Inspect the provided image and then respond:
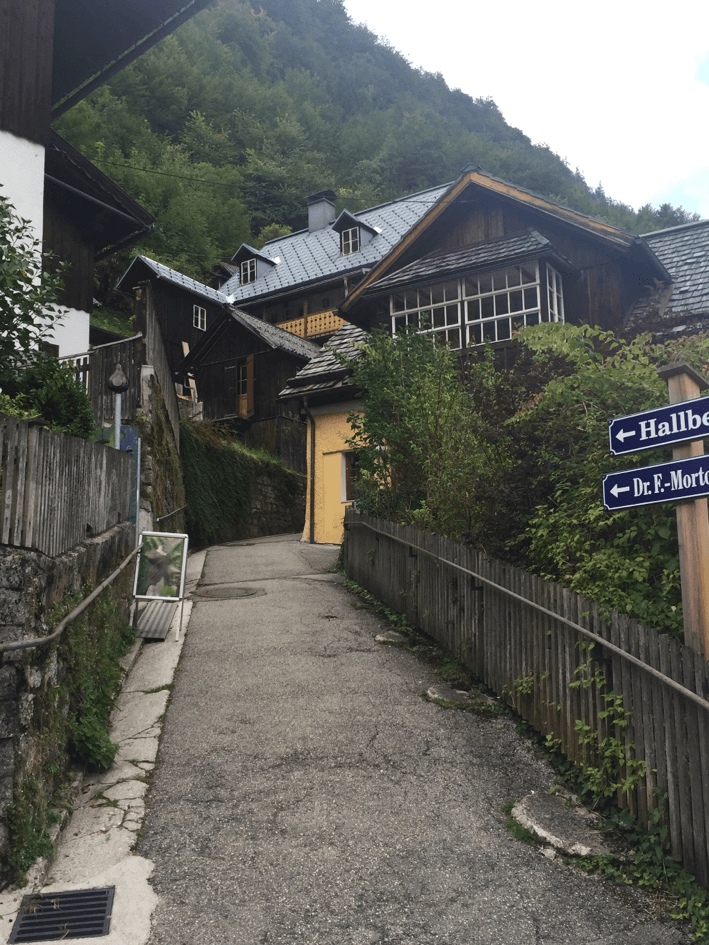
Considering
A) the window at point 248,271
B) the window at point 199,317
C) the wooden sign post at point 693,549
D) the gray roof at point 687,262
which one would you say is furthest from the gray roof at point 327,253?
the wooden sign post at point 693,549

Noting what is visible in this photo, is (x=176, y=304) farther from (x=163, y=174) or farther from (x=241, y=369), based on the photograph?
(x=163, y=174)

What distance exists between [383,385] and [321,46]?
103646 mm

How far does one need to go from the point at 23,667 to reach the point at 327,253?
37340 mm

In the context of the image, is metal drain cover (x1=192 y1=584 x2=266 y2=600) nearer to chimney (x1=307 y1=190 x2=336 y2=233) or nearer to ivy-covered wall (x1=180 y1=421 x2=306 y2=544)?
ivy-covered wall (x1=180 y1=421 x2=306 y2=544)

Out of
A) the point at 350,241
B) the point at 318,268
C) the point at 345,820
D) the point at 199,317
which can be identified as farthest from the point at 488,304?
the point at 318,268

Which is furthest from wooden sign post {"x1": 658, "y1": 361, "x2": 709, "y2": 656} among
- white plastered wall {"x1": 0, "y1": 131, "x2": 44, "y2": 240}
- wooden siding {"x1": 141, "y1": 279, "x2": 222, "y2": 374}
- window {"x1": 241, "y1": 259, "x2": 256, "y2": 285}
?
window {"x1": 241, "y1": 259, "x2": 256, "y2": 285}

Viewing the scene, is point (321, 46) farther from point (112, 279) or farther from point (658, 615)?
point (658, 615)

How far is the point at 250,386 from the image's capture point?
30.5 m

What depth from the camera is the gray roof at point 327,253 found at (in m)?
37.3

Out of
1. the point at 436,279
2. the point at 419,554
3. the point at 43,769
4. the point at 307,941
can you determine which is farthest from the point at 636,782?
the point at 436,279

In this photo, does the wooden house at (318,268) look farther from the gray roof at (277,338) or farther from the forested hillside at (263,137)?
the forested hillside at (263,137)

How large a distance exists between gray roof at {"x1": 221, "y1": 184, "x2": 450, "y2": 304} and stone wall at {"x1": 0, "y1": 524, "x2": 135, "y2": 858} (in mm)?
31850

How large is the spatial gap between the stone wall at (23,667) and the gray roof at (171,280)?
30.8 meters

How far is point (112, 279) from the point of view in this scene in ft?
128
